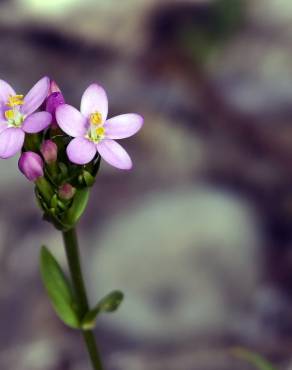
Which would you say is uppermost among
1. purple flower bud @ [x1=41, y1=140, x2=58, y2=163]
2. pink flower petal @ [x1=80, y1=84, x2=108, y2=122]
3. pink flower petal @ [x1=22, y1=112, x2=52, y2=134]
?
pink flower petal @ [x1=80, y1=84, x2=108, y2=122]

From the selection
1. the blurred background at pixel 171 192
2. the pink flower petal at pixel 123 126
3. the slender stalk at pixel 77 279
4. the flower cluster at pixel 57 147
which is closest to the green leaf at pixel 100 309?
the slender stalk at pixel 77 279

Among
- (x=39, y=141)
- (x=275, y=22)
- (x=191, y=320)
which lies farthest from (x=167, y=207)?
(x=39, y=141)

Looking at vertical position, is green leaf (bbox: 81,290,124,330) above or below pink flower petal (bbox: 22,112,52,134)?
below

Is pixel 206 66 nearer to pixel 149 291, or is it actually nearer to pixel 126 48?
pixel 126 48

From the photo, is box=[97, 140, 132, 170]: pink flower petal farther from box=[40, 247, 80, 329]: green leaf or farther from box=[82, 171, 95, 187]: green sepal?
box=[40, 247, 80, 329]: green leaf

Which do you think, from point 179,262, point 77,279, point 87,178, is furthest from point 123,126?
point 179,262

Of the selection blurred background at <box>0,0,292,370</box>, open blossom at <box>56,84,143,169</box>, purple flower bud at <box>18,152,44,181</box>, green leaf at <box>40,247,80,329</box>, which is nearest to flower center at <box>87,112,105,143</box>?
open blossom at <box>56,84,143,169</box>

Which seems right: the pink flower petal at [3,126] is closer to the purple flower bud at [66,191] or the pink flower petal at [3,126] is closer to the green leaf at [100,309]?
the purple flower bud at [66,191]

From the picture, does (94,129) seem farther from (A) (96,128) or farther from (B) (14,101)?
(B) (14,101)
